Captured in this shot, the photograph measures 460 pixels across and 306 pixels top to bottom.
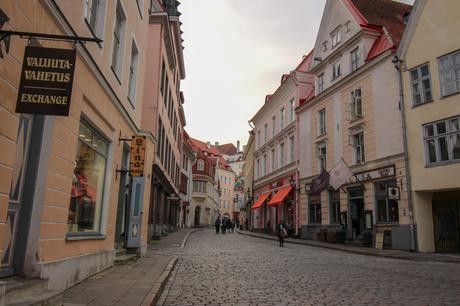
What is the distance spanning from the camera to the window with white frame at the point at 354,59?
24.9m

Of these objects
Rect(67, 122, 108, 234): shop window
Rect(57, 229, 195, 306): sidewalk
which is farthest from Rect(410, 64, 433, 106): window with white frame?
Rect(67, 122, 108, 234): shop window

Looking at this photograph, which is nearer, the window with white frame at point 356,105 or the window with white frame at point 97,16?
the window with white frame at point 97,16

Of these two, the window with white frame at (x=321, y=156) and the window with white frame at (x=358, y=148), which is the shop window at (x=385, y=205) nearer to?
the window with white frame at (x=358, y=148)

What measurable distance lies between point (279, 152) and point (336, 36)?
12.3 m

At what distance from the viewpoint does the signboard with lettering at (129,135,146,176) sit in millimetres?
12219

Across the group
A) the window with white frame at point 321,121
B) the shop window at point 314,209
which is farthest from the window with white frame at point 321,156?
the shop window at point 314,209

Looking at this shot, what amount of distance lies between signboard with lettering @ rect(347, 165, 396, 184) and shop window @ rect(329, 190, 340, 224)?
7.51ft

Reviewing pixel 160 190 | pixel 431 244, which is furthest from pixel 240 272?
pixel 160 190

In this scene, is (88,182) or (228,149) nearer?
(88,182)

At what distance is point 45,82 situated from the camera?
202 inches

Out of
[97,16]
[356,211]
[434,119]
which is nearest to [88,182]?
[97,16]

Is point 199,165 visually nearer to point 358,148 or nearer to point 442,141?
point 358,148

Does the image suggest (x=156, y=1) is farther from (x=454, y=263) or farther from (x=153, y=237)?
(x=454, y=263)

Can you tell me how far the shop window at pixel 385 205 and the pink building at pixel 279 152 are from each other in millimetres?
9846
